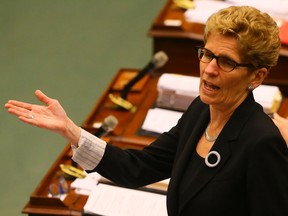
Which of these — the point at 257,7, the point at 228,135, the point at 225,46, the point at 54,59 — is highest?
the point at 225,46

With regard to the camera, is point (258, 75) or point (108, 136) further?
point (108, 136)

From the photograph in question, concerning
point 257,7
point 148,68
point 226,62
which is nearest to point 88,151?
point 226,62

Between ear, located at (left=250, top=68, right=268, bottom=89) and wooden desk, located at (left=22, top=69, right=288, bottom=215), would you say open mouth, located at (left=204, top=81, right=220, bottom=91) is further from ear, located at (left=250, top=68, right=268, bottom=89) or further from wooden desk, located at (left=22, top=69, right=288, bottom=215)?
wooden desk, located at (left=22, top=69, right=288, bottom=215)

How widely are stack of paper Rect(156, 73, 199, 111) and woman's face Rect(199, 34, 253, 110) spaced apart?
131 cm

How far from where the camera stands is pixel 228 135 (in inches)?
66.0

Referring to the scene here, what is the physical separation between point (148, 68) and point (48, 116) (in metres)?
1.41

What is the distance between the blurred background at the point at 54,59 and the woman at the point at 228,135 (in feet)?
6.04

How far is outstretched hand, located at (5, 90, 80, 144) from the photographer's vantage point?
1.76m

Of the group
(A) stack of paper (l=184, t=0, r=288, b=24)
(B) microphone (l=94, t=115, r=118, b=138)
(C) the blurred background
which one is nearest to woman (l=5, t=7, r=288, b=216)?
(B) microphone (l=94, t=115, r=118, b=138)

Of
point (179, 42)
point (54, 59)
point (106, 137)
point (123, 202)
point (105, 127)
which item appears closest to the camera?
point (123, 202)

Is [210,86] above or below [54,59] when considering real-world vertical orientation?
above

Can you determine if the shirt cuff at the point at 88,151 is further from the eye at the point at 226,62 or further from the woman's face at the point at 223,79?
the eye at the point at 226,62

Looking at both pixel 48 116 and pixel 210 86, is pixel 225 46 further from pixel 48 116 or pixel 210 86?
pixel 48 116

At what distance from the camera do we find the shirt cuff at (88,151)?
1835mm
